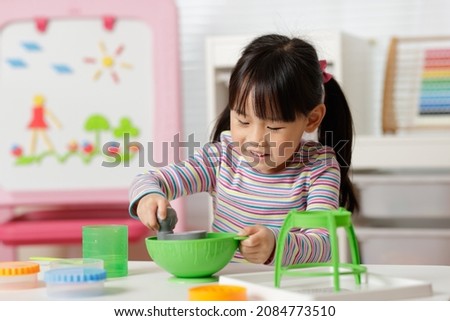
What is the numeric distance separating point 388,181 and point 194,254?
1.51 metres

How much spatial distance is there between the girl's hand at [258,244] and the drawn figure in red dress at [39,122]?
156cm

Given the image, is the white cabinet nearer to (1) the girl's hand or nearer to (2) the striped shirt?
(2) the striped shirt

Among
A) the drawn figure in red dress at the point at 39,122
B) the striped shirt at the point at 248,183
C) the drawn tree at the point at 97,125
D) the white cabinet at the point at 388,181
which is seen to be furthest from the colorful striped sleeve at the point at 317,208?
the drawn figure in red dress at the point at 39,122

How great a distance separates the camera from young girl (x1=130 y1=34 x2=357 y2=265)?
1.17 m

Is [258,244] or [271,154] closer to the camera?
[258,244]

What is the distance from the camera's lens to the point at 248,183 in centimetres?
129

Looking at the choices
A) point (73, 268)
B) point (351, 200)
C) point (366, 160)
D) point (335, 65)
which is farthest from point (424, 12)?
point (73, 268)

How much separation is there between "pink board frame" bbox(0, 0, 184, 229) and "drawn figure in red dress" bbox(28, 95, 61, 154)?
6.0 inches

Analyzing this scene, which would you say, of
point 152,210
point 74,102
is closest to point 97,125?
point 74,102

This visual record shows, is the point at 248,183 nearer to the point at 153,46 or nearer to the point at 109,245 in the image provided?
the point at 109,245

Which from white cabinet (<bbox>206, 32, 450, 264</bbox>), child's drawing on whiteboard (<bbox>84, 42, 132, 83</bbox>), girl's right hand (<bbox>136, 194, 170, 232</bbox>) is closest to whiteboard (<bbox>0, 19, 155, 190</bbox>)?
A: child's drawing on whiteboard (<bbox>84, 42, 132, 83</bbox>)

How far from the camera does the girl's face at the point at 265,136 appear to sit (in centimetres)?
117

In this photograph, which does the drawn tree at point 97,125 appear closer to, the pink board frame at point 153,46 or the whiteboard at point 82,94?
the whiteboard at point 82,94

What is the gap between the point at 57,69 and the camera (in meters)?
2.39
